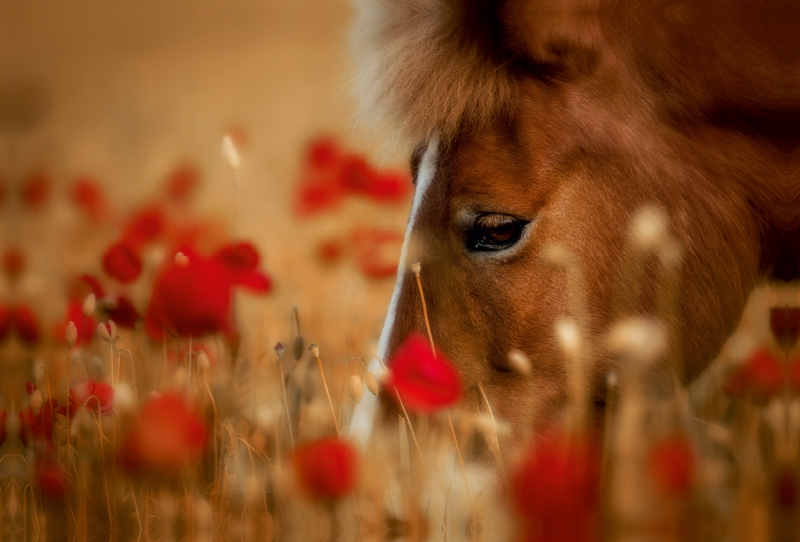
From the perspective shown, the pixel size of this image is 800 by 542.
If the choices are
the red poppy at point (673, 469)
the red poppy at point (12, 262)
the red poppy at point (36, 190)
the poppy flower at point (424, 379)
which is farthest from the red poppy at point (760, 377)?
the red poppy at point (36, 190)

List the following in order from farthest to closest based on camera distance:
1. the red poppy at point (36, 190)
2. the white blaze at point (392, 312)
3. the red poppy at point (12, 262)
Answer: the red poppy at point (36, 190) → the red poppy at point (12, 262) → the white blaze at point (392, 312)

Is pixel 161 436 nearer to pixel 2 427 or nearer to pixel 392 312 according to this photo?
pixel 392 312

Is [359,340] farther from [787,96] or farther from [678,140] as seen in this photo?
[787,96]

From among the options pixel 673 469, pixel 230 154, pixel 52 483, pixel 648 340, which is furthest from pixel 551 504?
pixel 230 154

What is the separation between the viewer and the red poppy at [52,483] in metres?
1.36

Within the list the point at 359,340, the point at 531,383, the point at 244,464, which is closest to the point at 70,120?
the point at 359,340

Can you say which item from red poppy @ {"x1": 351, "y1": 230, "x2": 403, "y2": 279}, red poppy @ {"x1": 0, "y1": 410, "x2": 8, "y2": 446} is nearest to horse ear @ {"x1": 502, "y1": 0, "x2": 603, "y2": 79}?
red poppy @ {"x1": 351, "y1": 230, "x2": 403, "y2": 279}

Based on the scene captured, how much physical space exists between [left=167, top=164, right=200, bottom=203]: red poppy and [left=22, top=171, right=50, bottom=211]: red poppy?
1.53 ft

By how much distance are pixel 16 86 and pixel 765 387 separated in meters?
3.71

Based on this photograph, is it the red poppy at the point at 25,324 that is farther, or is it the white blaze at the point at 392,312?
the red poppy at the point at 25,324

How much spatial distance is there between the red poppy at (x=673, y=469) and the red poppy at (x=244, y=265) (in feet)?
3.37

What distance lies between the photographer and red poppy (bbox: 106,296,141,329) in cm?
184

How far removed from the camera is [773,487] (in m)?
1.34

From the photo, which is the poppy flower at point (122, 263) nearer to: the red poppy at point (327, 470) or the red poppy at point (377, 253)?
the red poppy at point (377, 253)
